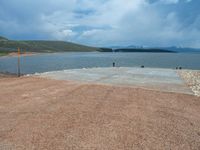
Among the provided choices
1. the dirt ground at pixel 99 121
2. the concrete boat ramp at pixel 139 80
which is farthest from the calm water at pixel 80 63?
the dirt ground at pixel 99 121

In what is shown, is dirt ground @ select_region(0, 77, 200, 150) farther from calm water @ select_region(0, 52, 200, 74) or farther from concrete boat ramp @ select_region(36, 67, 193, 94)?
calm water @ select_region(0, 52, 200, 74)

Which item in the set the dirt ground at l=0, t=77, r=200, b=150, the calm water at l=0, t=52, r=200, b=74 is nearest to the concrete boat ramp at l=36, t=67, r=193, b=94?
the dirt ground at l=0, t=77, r=200, b=150

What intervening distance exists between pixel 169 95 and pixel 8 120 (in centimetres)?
572

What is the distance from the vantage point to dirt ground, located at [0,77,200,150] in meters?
4.13

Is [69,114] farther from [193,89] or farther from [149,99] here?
[193,89]

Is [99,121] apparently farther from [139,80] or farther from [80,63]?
[80,63]

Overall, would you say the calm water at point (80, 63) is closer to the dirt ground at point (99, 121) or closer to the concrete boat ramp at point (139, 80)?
the concrete boat ramp at point (139, 80)

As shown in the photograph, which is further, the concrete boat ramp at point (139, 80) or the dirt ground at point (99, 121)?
the concrete boat ramp at point (139, 80)

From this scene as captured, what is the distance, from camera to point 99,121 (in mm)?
5258

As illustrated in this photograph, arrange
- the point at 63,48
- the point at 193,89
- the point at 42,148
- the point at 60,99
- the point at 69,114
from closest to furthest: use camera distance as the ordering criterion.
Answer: the point at 42,148, the point at 69,114, the point at 60,99, the point at 193,89, the point at 63,48

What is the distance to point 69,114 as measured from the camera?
19.0 ft

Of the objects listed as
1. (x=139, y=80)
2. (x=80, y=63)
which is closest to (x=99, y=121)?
(x=139, y=80)

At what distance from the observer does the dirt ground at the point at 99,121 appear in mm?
4133

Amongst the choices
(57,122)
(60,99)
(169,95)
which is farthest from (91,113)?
(169,95)
